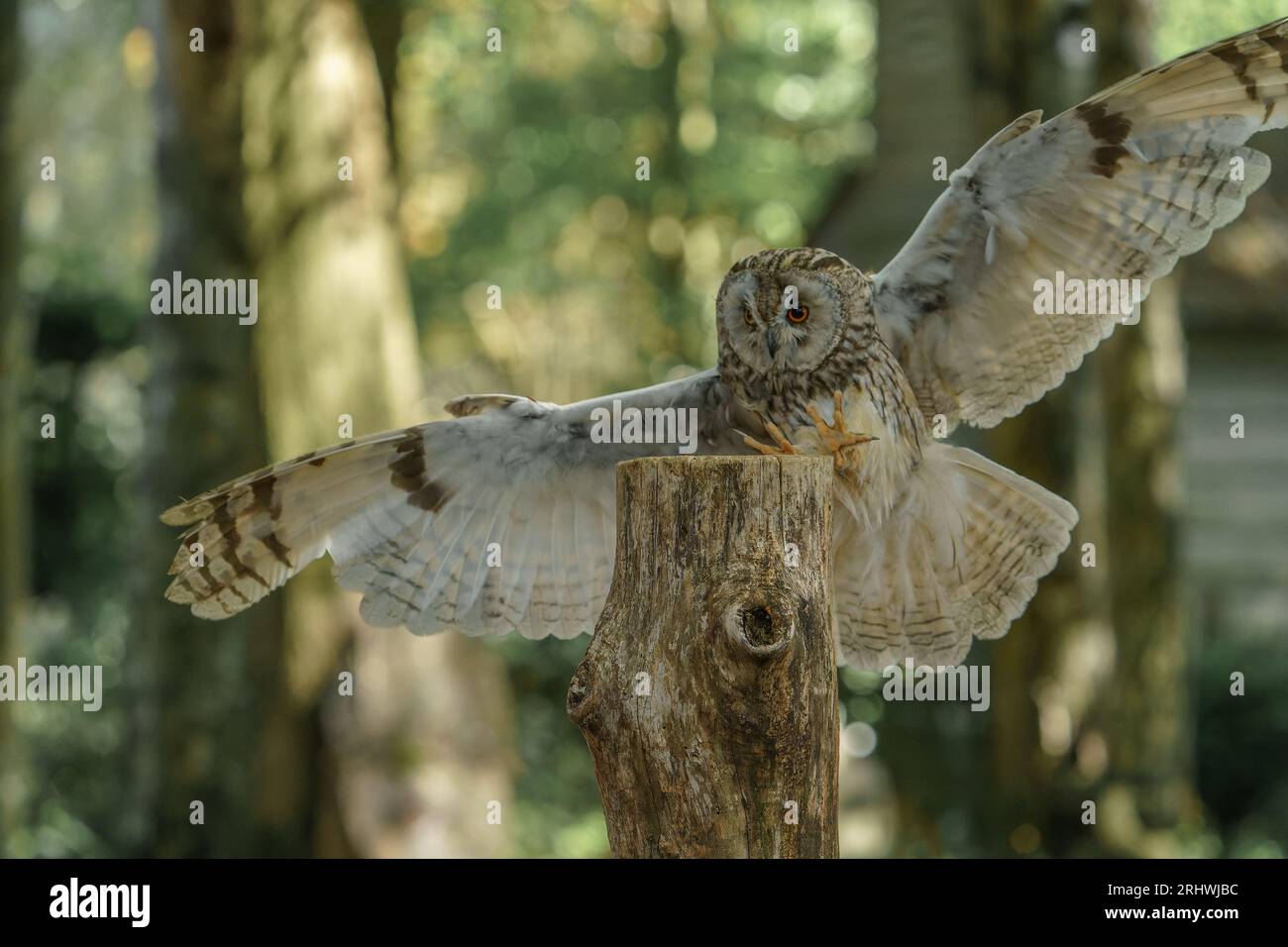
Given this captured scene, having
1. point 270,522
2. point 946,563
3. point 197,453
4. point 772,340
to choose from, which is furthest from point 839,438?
point 197,453

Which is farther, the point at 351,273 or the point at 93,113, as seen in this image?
the point at 93,113

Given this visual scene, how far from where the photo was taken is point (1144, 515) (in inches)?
326

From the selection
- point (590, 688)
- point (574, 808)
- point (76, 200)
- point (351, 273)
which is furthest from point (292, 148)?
point (76, 200)

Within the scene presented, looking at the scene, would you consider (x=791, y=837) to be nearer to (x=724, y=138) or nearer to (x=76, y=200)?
(x=724, y=138)

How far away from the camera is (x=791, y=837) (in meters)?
3.16

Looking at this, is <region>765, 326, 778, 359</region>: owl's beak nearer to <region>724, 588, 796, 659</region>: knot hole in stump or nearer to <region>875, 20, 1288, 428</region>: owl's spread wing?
<region>875, 20, 1288, 428</region>: owl's spread wing

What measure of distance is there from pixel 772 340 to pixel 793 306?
4.9 inches

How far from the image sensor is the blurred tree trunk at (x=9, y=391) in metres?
10.7

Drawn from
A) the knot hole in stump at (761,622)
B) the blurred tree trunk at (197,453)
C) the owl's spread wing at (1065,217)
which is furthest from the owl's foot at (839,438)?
the blurred tree trunk at (197,453)

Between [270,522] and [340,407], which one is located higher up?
[340,407]

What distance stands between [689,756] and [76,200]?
27019 mm

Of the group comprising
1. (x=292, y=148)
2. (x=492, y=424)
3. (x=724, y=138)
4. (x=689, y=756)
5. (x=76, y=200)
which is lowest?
(x=689, y=756)

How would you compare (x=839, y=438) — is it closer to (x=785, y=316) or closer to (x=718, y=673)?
(x=785, y=316)

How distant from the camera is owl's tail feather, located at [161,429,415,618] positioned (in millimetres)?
4023
